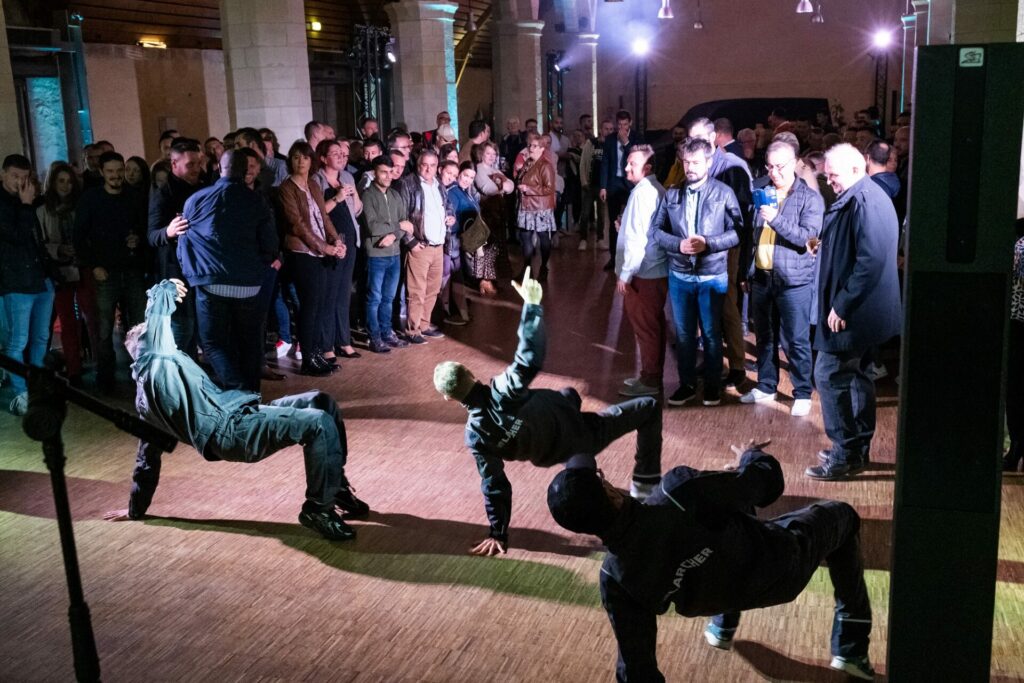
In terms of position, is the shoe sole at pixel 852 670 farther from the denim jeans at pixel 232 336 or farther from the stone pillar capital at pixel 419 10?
the stone pillar capital at pixel 419 10

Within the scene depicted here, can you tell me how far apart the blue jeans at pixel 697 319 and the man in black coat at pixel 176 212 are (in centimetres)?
318

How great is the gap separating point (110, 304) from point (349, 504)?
10.3 feet

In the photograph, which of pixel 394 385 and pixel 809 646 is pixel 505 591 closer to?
pixel 809 646

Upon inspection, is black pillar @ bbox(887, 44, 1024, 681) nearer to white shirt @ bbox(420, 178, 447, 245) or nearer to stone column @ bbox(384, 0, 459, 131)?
white shirt @ bbox(420, 178, 447, 245)

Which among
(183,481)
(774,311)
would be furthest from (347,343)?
(774,311)

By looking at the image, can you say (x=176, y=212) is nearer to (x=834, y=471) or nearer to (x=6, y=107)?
(x=6, y=107)

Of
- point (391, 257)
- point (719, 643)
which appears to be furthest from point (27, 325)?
point (719, 643)

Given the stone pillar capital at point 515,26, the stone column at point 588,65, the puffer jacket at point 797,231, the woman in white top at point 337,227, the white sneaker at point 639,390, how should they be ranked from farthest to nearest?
the stone column at point 588,65
the stone pillar capital at point 515,26
the woman in white top at point 337,227
the white sneaker at point 639,390
the puffer jacket at point 797,231

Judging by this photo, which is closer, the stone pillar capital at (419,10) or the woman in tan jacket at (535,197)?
the woman in tan jacket at (535,197)

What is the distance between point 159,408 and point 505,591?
1.69 m

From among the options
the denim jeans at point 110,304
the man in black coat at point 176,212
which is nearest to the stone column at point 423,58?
the man in black coat at point 176,212

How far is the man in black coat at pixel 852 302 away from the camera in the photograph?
4734mm

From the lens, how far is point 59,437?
2.52m

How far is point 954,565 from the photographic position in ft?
8.42
